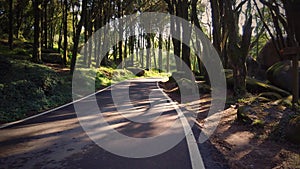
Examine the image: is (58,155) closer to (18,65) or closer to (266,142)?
(266,142)

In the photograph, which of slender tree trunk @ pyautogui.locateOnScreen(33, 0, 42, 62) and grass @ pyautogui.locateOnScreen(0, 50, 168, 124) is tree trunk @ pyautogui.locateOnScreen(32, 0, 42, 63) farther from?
grass @ pyautogui.locateOnScreen(0, 50, 168, 124)

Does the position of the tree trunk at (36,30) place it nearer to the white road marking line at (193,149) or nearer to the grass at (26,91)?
the grass at (26,91)

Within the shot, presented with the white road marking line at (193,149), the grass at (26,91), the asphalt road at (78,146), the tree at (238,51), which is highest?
the tree at (238,51)

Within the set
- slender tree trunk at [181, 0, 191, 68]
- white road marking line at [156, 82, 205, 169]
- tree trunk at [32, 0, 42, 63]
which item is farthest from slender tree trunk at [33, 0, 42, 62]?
white road marking line at [156, 82, 205, 169]

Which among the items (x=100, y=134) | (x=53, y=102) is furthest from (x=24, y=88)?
(x=100, y=134)

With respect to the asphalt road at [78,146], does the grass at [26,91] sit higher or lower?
higher

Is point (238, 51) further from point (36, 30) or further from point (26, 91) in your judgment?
point (36, 30)

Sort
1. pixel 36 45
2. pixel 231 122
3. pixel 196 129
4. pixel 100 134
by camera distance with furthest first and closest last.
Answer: pixel 36 45
pixel 231 122
pixel 196 129
pixel 100 134

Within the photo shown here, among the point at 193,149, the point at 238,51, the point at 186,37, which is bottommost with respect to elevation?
the point at 193,149

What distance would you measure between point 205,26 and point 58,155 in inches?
1675

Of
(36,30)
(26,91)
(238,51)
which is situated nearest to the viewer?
(26,91)

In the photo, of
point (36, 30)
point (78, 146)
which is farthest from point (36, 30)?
point (78, 146)

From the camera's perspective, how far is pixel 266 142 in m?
7.17

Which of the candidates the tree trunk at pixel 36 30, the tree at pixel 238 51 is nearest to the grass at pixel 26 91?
the tree trunk at pixel 36 30
